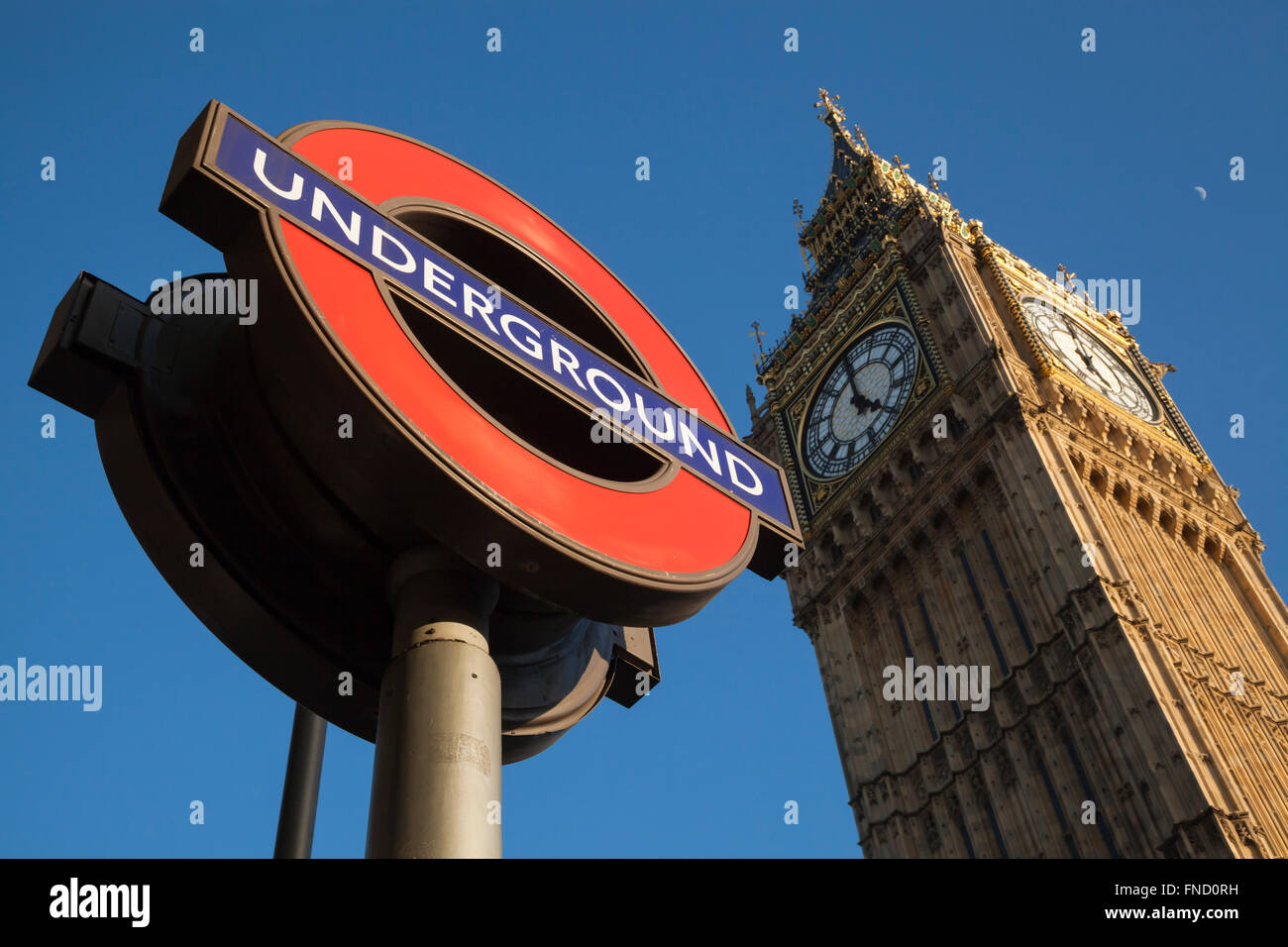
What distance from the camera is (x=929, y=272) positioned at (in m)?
46.8

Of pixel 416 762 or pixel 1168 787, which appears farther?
pixel 1168 787

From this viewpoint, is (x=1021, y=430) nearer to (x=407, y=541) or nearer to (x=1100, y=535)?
(x=1100, y=535)

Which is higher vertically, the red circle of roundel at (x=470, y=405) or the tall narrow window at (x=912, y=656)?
the tall narrow window at (x=912, y=656)

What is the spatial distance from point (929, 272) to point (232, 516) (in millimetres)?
43440

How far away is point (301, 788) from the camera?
6320 mm

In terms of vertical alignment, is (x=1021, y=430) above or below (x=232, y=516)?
above

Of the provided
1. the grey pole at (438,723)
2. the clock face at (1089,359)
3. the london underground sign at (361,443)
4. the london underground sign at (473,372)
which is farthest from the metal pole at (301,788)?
the clock face at (1089,359)

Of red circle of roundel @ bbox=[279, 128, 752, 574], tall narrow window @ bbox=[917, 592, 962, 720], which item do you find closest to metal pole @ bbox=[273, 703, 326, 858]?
red circle of roundel @ bbox=[279, 128, 752, 574]

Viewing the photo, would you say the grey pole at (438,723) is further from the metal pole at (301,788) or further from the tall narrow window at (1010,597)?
the tall narrow window at (1010,597)

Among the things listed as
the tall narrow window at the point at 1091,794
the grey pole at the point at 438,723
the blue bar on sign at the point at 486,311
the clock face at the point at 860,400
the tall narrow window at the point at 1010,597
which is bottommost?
the grey pole at the point at 438,723

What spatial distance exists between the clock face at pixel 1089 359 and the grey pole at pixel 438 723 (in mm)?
41437

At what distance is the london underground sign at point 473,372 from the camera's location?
523cm
